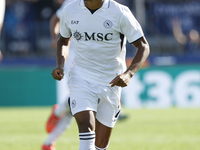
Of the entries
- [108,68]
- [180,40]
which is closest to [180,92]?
[180,40]

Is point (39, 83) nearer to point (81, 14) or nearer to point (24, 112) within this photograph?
point (24, 112)

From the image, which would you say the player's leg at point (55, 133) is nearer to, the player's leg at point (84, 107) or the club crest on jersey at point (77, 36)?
the player's leg at point (84, 107)

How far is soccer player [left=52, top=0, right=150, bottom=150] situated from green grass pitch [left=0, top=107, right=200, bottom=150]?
6.95ft

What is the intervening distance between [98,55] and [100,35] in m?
0.23

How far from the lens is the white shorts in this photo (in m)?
4.84

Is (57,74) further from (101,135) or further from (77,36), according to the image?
(101,135)

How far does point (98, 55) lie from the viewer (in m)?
5.01

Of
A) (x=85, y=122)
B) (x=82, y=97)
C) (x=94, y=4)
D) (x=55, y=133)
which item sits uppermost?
(x=94, y=4)

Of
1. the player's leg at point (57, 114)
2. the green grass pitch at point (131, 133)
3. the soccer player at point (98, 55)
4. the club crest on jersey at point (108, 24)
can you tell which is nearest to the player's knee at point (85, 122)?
the soccer player at point (98, 55)

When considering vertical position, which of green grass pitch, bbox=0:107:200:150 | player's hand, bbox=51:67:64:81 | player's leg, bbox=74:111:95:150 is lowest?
green grass pitch, bbox=0:107:200:150

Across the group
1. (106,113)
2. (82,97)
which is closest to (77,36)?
(82,97)

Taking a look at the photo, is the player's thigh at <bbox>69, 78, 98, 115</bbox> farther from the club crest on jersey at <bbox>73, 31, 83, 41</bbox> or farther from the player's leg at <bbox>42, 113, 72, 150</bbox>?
the player's leg at <bbox>42, 113, 72, 150</bbox>

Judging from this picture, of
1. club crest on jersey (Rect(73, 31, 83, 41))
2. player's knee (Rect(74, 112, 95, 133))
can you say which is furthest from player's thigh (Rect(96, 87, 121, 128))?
club crest on jersey (Rect(73, 31, 83, 41))

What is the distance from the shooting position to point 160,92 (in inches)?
594
